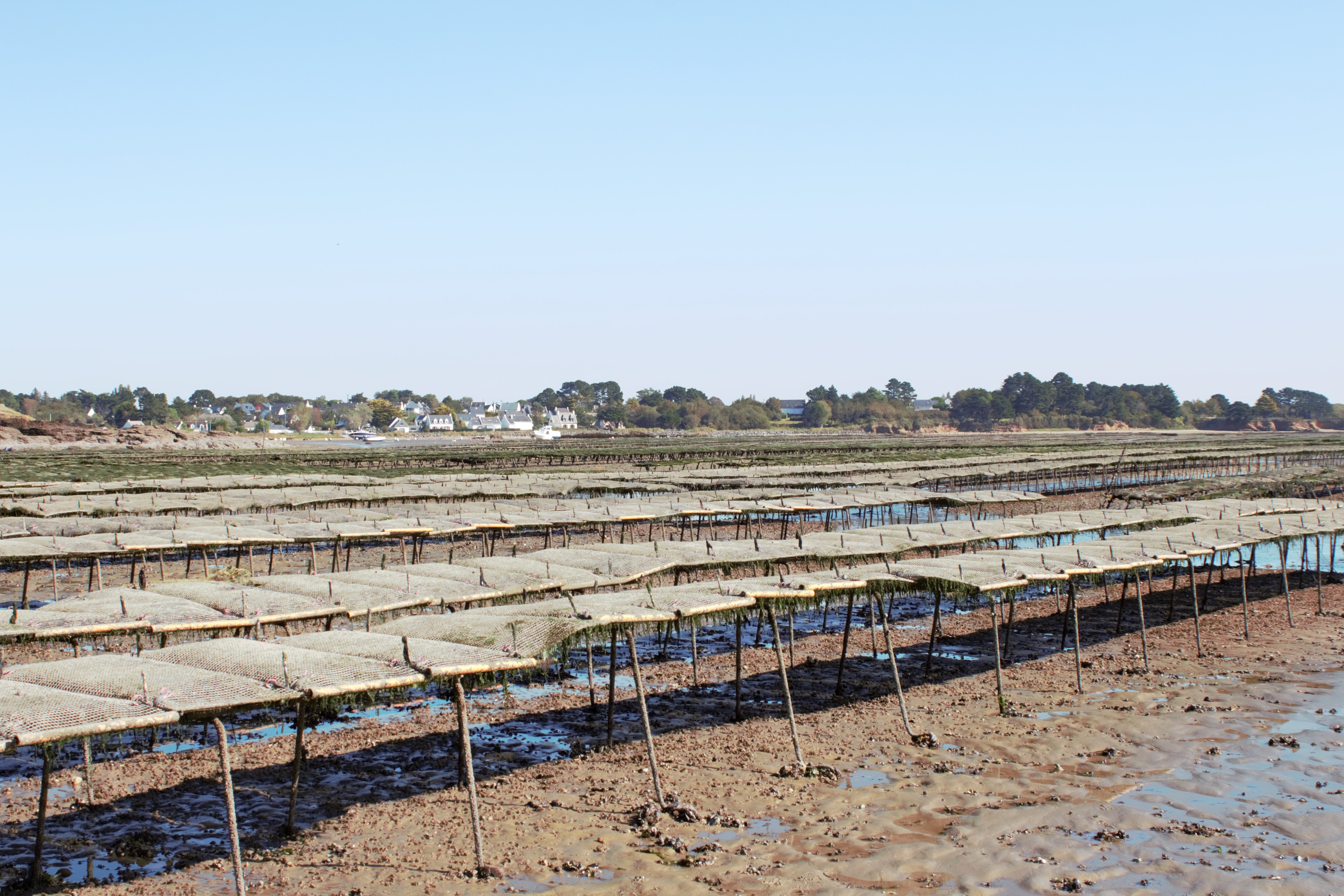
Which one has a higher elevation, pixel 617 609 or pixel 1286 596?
pixel 617 609

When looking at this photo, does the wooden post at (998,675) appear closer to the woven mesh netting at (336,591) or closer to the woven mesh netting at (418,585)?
the woven mesh netting at (418,585)

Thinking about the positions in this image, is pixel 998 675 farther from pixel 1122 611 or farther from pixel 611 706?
pixel 1122 611

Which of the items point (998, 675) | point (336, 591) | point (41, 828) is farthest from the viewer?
point (336, 591)

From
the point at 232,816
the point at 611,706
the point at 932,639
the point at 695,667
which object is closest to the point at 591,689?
the point at 611,706

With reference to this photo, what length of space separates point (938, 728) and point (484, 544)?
1371 cm

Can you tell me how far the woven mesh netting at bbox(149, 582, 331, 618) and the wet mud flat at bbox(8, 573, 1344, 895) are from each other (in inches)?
67.5

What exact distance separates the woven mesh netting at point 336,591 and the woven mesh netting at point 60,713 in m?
5.73

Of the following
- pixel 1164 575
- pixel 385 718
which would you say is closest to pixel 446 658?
pixel 385 718

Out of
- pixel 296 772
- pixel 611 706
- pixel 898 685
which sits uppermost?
pixel 898 685

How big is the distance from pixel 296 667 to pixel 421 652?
1.29m

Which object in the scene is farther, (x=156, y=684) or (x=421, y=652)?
(x=421, y=652)

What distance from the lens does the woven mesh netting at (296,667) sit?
10.3 m

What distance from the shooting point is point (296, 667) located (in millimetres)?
10773

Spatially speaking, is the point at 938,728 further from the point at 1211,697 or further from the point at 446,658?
the point at 446,658
